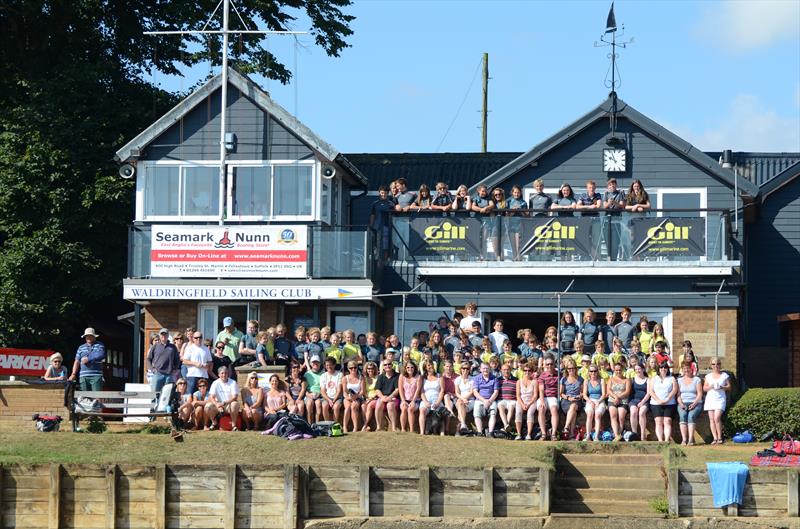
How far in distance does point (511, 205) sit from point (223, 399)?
324 inches

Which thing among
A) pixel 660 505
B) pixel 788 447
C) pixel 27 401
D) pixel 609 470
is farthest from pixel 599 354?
pixel 27 401

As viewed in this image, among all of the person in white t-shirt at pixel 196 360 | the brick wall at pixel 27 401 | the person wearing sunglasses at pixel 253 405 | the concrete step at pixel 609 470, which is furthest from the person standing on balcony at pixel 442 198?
the brick wall at pixel 27 401

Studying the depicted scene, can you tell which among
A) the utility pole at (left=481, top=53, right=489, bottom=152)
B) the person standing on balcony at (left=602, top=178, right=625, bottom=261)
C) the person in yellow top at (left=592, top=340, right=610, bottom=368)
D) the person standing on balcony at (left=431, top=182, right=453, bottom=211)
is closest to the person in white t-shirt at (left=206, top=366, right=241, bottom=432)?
the person in yellow top at (left=592, top=340, right=610, bottom=368)

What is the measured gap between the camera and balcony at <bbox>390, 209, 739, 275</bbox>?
106 ft

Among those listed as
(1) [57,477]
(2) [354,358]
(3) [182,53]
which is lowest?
(1) [57,477]

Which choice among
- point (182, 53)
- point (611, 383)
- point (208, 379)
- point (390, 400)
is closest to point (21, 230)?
point (182, 53)

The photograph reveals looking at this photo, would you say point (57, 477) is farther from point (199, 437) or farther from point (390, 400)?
point (390, 400)

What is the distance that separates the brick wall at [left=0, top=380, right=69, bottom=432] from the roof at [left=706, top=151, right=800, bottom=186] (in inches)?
743

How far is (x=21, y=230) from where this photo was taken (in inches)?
1457

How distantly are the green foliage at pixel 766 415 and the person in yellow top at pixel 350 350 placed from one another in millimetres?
6669

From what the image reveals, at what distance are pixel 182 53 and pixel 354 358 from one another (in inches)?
626

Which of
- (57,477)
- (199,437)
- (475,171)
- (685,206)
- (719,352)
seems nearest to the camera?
(57,477)

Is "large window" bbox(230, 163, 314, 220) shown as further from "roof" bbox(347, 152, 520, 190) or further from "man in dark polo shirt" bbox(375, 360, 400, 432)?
"man in dark polo shirt" bbox(375, 360, 400, 432)

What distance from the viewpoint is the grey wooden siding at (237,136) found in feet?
112
